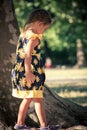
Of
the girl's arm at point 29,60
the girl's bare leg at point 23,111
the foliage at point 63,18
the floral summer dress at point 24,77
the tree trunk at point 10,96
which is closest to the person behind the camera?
the girl's arm at point 29,60

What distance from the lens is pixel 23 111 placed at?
19.9 ft

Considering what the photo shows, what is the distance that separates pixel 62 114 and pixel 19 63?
1.19 m

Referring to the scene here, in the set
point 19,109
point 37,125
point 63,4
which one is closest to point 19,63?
point 19,109

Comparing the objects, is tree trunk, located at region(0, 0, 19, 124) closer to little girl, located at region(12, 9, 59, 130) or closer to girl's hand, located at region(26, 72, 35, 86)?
little girl, located at region(12, 9, 59, 130)

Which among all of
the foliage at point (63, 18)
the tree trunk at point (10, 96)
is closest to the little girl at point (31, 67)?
the tree trunk at point (10, 96)

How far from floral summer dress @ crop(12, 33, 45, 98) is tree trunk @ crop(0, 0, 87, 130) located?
57 centimetres

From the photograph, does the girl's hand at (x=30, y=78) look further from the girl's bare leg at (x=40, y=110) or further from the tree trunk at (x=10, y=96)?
the tree trunk at (x=10, y=96)

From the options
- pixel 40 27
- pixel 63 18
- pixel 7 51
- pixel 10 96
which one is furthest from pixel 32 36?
pixel 63 18

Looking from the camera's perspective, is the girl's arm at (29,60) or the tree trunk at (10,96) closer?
the girl's arm at (29,60)

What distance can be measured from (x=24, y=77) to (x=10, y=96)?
29.3 inches

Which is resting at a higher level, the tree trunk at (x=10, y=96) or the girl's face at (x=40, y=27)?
the girl's face at (x=40, y=27)

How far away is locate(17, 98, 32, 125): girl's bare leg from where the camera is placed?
19.8 feet

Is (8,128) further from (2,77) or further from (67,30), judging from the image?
(67,30)

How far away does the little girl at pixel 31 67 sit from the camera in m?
5.91
